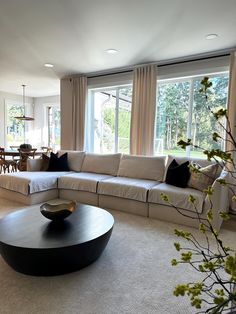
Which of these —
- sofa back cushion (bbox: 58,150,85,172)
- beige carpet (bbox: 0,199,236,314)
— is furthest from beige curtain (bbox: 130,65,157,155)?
beige carpet (bbox: 0,199,236,314)

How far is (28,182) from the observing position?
354cm

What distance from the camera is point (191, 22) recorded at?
8.99 ft

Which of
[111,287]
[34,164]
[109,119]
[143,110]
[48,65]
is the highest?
[48,65]

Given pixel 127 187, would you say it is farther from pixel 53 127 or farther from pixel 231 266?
pixel 53 127

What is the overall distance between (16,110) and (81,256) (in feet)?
24.0

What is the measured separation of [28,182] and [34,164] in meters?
0.96

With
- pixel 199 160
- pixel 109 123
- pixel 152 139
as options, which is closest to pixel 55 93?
pixel 109 123

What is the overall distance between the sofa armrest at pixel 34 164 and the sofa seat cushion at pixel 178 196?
93.9 inches

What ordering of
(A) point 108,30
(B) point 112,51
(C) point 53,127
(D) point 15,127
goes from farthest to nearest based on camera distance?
(C) point 53,127, (D) point 15,127, (B) point 112,51, (A) point 108,30

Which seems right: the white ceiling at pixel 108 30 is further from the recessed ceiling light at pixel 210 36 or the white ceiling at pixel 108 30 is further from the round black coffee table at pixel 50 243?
the round black coffee table at pixel 50 243

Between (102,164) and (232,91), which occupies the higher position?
(232,91)

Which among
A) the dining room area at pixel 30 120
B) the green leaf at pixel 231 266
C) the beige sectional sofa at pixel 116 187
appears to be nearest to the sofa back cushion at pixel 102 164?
the beige sectional sofa at pixel 116 187

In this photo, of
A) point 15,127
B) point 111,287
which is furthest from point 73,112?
point 111,287

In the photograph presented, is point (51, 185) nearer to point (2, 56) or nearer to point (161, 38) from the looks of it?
point (2, 56)
